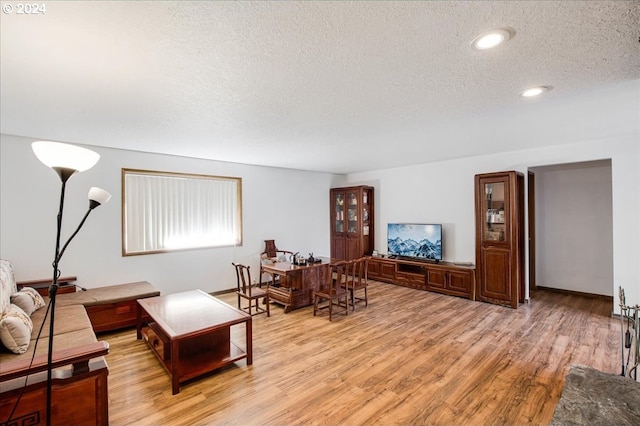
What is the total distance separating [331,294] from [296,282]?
0.79 m

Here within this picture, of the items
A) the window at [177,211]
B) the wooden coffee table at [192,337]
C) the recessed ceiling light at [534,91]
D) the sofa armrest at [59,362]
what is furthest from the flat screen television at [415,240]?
the sofa armrest at [59,362]

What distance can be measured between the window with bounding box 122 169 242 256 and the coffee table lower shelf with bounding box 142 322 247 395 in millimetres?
1940

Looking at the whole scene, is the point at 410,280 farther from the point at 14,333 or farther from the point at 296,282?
the point at 14,333

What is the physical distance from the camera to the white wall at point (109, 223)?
3.63m

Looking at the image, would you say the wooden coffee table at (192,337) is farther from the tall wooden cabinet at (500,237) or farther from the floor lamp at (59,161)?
the tall wooden cabinet at (500,237)

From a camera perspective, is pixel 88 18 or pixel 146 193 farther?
pixel 146 193

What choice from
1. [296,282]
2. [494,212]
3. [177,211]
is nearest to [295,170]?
[177,211]

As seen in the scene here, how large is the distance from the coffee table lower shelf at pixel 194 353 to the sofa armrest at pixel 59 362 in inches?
23.3

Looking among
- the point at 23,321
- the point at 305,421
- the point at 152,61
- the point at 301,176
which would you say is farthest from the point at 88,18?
the point at 301,176

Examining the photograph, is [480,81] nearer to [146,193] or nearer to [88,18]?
[88,18]

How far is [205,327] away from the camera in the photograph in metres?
2.61

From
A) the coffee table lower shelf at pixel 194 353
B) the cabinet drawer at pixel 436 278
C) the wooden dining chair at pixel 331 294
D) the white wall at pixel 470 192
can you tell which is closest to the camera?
the coffee table lower shelf at pixel 194 353

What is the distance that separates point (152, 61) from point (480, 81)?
2.33 metres

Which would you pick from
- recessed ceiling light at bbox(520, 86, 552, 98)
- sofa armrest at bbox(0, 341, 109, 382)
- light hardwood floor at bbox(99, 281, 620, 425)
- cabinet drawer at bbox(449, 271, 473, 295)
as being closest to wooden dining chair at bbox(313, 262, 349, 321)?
light hardwood floor at bbox(99, 281, 620, 425)
